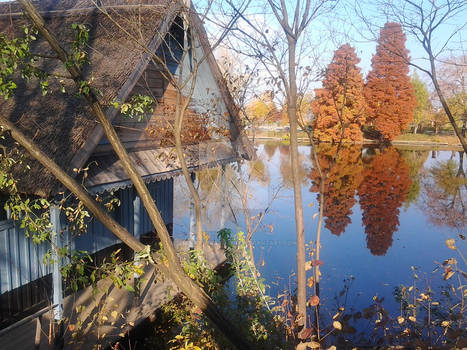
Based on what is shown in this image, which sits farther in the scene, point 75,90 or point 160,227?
point 75,90

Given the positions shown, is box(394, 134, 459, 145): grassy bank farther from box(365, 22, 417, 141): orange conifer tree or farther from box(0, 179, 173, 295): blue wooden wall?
box(0, 179, 173, 295): blue wooden wall

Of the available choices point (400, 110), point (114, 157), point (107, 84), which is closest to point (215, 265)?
point (114, 157)

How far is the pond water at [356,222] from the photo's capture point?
9.83m

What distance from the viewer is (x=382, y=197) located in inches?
813

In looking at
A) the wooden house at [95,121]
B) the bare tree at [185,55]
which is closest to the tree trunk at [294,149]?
the bare tree at [185,55]

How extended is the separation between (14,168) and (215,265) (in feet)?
18.9

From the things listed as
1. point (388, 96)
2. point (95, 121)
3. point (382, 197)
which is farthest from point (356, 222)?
point (388, 96)

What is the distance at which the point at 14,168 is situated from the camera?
15.1ft

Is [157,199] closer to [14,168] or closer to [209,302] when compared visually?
[14,168]

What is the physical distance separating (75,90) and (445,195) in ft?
65.3

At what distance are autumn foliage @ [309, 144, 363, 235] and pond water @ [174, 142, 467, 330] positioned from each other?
2.1 inches

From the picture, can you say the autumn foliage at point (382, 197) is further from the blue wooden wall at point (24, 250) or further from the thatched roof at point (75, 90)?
the thatched roof at point (75, 90)

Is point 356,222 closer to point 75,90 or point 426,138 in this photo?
point 75,90

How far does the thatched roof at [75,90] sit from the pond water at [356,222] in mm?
3227
